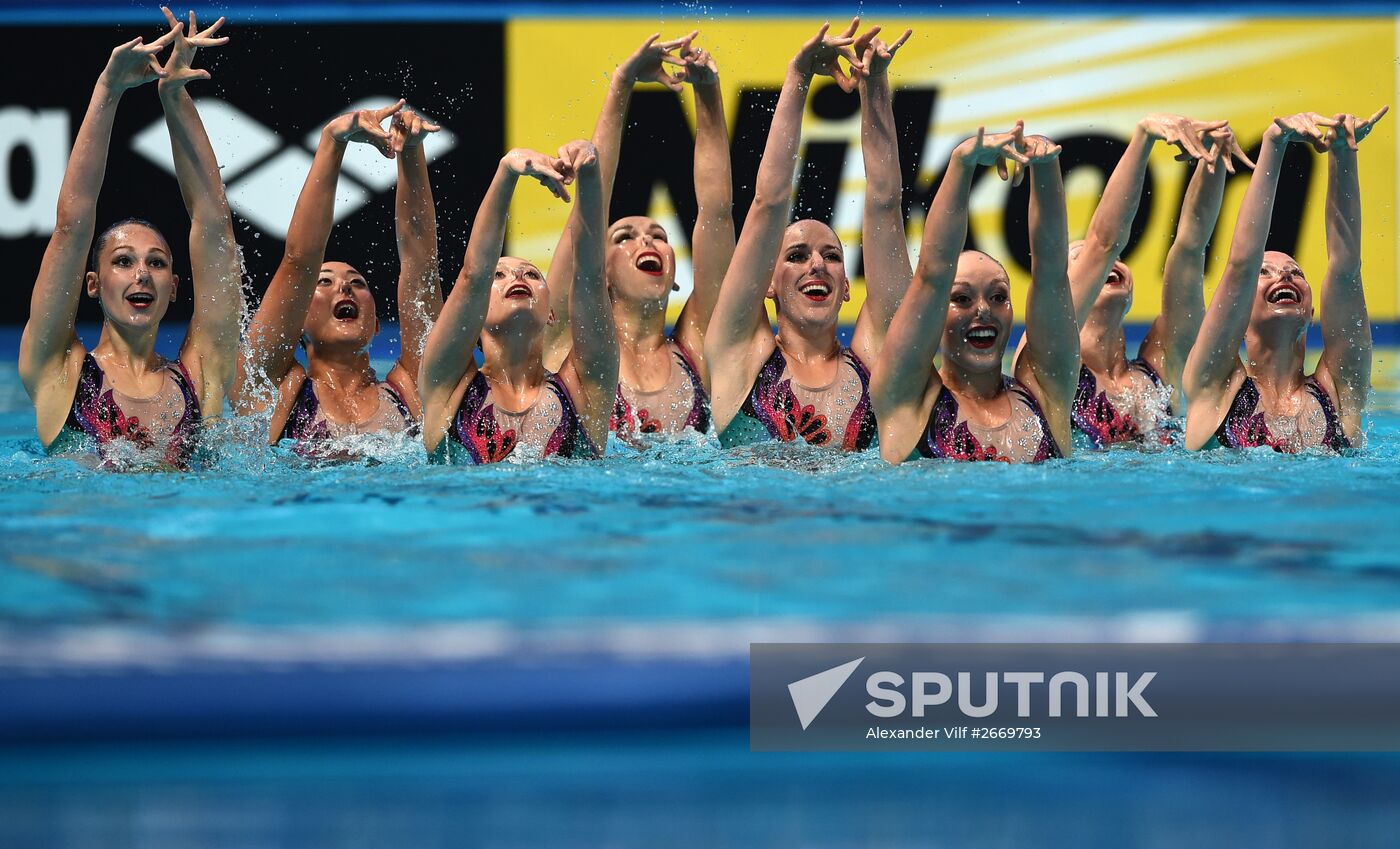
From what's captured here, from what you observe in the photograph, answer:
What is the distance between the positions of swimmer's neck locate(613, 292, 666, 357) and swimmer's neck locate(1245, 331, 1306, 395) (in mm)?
1689

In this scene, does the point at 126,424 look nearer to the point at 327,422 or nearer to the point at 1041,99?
the point at 327,422

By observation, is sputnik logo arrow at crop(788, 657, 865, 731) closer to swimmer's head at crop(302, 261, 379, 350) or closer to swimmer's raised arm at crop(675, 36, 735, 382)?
swimmer's raised arm at crop(675, 36, 735, 382)

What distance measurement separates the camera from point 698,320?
4.63 m

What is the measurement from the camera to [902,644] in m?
2.52

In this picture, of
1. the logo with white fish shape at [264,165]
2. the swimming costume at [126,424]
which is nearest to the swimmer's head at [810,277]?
the swimming costume at [126,424]

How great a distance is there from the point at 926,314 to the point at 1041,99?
4.61m

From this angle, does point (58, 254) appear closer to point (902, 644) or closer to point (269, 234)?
point (902, 644)

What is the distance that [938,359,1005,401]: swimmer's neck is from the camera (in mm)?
3863

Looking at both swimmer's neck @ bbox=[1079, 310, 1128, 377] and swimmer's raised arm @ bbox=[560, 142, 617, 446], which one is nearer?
swimmer's raised arm @ bbox=[560, 142, 617, 446]

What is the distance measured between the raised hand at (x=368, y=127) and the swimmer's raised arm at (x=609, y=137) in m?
0.53

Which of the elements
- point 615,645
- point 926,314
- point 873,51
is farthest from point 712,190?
point 615,645

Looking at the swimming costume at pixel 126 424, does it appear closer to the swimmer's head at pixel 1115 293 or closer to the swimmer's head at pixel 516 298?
the swimmer's head at pixel 516 298

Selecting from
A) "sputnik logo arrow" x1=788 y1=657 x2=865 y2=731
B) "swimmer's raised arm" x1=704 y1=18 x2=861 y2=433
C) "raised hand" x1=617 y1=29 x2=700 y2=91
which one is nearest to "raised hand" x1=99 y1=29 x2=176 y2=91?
→ "raised hand" x1=617 y1=29 x2=700 y2=91

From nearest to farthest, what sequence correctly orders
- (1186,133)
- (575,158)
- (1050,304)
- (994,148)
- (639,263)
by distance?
1. (994,148)
2. (575,158)
3. (1050,304)
4. (1186,133)
5. (639,263)
